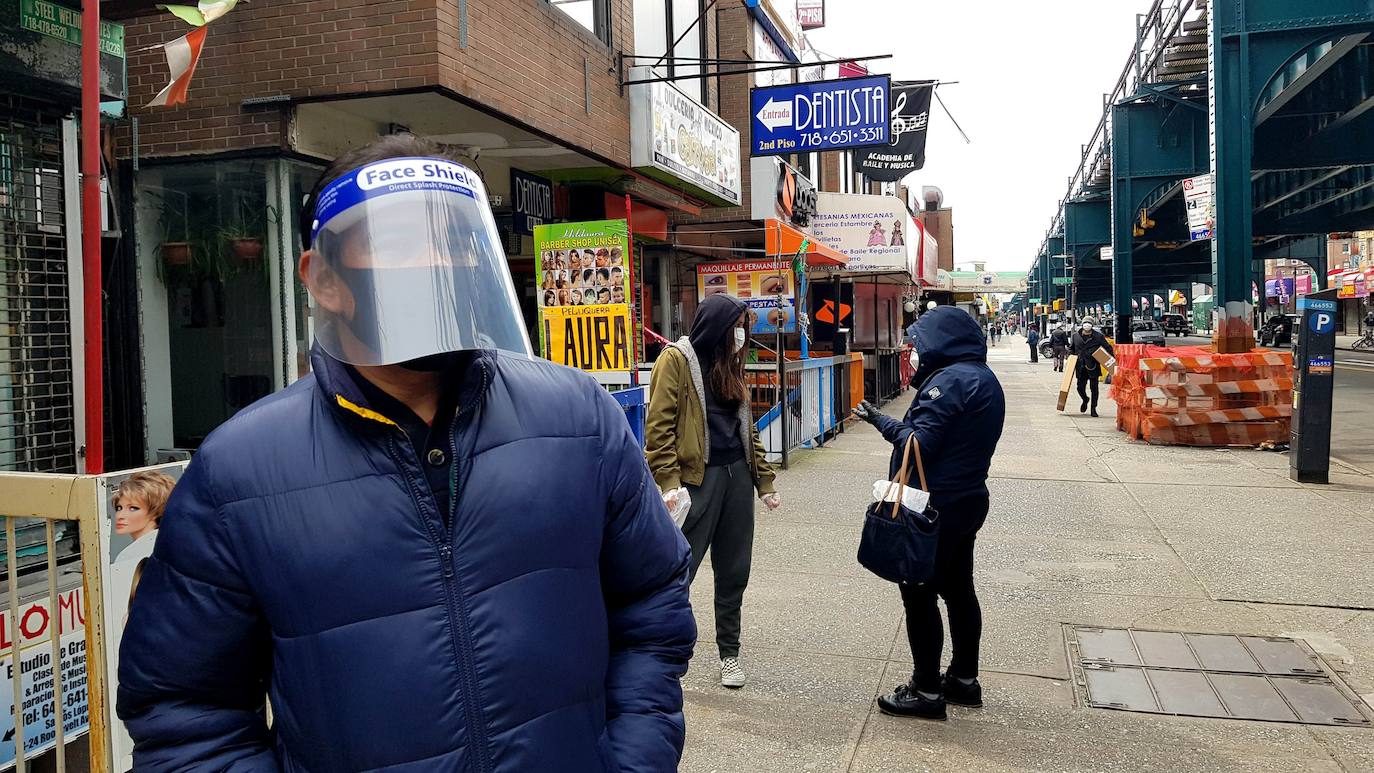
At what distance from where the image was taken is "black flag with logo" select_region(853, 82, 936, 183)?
1708cm

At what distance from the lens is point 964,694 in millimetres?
4543

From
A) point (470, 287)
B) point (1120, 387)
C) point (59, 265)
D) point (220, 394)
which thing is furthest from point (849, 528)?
point (1120, 387)

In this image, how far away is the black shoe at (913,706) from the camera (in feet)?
14.5

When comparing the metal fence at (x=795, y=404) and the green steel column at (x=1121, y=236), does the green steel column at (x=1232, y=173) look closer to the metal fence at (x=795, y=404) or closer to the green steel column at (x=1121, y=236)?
the metal fence at (x=795, y=404)

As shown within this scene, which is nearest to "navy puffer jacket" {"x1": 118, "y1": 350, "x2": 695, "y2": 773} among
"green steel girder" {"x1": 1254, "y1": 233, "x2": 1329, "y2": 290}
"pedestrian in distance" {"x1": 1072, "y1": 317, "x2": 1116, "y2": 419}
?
"pedestrian in distance" {"x1": 1072, "y1": 317, "x2": 1116, "y2": 419}

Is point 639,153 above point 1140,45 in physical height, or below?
below

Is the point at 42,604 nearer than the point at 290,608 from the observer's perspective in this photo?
No

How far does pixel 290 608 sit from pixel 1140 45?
23091 mm

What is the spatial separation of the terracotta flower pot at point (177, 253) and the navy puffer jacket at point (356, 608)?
21.4ft

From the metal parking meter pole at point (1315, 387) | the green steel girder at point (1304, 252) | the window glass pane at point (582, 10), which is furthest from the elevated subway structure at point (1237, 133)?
the green steel girder at point (1304, 252)

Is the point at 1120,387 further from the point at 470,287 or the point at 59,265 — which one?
the point at 470,287

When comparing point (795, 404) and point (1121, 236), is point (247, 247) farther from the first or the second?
point (1121, 236)

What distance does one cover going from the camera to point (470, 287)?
1.66 meters

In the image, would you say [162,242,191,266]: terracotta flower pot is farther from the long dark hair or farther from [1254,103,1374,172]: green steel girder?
[1254,103,1374,172]: green steel girder
